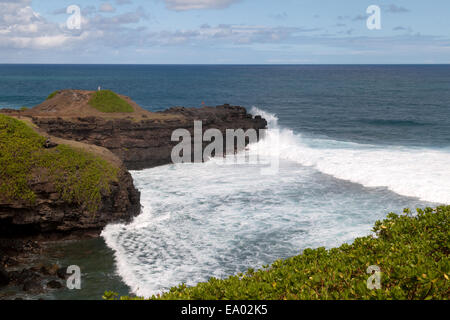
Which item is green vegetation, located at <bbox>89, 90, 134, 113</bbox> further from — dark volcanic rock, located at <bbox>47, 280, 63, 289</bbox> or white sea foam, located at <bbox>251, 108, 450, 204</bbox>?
dark volcanic rock, located at <bbox>47, 280, 63, 289</bbox>

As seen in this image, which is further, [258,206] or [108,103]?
[108,103]

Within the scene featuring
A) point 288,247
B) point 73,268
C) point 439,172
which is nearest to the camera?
point 73,268

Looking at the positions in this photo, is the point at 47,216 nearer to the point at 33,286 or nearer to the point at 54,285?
the point at 33,286

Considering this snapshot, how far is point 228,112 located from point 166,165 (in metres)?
11.7

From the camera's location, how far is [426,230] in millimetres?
11328

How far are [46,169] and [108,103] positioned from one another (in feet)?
66.6

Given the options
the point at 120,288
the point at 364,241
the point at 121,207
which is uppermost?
the point at 364,241

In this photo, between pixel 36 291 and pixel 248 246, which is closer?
pixel 36 291

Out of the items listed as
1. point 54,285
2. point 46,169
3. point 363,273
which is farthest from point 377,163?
point 363,273

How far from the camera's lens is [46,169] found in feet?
69.9

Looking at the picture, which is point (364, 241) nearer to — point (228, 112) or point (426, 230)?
point (426, 230)

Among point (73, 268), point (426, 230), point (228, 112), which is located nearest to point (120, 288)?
point (73, 268)

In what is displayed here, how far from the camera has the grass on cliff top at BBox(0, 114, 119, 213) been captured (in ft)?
66.8

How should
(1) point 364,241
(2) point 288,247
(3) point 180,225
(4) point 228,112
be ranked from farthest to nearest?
1. (4) point 228,112
2. (3) point 180,225
3. (2) point 288,247
4. (1) point 364,241
